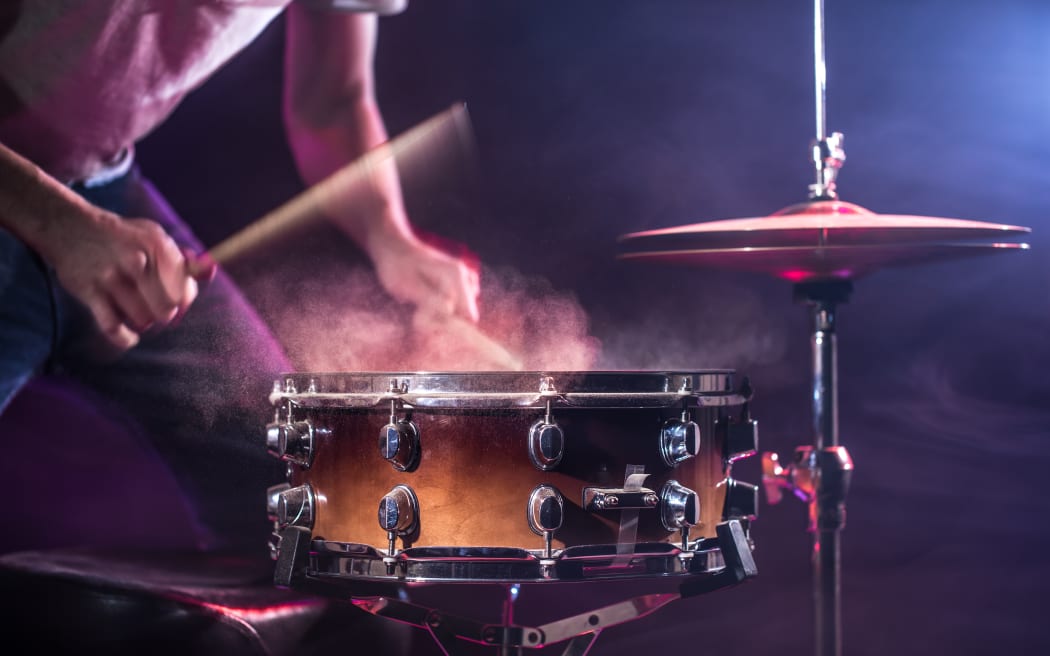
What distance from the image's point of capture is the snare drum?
149 cm

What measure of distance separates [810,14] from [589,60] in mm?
574

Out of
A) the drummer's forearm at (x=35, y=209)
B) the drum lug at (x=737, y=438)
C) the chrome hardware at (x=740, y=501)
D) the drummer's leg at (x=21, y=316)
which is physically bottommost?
the chrome hardware at (x=740, y=501)

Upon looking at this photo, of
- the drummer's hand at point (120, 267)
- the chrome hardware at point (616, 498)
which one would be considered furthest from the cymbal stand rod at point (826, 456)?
the drummer's hand at point (120, 267)

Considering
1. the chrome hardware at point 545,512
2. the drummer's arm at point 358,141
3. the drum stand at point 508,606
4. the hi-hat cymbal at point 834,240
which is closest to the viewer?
the chrome hardware at point 545,512

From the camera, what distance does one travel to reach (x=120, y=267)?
6.72 feet

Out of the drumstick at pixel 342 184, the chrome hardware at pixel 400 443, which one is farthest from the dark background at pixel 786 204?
the chrome hardware at pixel 400 443

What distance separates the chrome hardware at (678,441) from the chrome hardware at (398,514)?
40cm

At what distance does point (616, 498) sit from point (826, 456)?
0.69 metres

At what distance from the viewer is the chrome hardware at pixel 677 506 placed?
1538 mm

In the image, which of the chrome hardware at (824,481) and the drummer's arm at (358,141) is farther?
the drummer's arm at (358,141)

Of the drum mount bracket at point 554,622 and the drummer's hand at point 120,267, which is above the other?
the drummer's hand at point 120,267

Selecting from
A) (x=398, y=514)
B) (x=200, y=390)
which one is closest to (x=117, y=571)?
(x=200, y=390)

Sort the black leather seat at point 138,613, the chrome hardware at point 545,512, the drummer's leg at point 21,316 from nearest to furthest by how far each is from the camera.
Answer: the chrome hardware at point 545,512
the black leather seat at point 138,613
the drummer's leg at point 21,316

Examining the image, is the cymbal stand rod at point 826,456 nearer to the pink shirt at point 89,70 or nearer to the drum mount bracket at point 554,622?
the drum mount bracket at point 554,622
